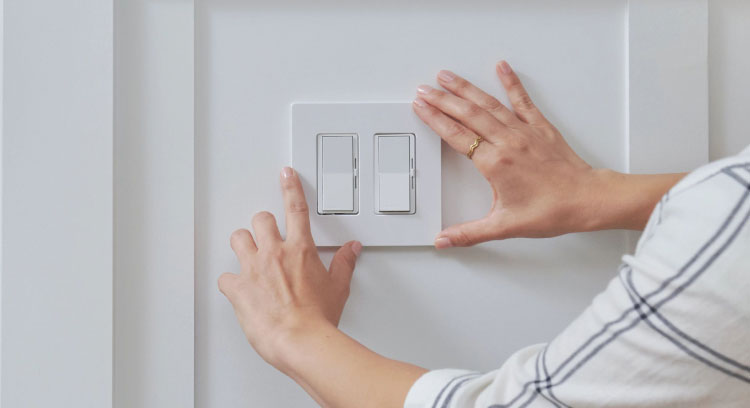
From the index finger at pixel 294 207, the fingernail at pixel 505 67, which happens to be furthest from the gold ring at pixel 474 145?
the index finger at pixel 294 207

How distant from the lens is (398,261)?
65 centimetres

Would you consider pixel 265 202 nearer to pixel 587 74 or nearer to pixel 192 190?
pixel 192 190

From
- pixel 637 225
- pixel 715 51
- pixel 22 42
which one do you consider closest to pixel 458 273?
pixel 637 225

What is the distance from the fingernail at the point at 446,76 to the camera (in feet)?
2.05

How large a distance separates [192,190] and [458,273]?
36 cm

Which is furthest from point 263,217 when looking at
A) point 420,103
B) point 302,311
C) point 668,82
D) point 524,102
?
point 668,82

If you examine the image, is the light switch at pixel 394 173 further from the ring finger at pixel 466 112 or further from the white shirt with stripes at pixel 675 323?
the white shirt with stripes at pixel 675 323

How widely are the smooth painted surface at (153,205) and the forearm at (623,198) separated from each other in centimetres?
50

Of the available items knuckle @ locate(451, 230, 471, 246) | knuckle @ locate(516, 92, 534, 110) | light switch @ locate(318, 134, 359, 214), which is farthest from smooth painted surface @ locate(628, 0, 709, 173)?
light switch @ locate(318, 134, 359, 214)

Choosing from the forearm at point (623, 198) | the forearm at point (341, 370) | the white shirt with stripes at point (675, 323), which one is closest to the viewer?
the white shirt with stripes at point (675, 323)

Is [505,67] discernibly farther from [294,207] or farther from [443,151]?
[294,207]

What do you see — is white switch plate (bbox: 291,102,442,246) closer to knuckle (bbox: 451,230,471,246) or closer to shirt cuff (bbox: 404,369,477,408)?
knuckle (bbox: 451,230,471,246)

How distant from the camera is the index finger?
595 millimetres

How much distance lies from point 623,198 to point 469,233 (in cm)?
18
